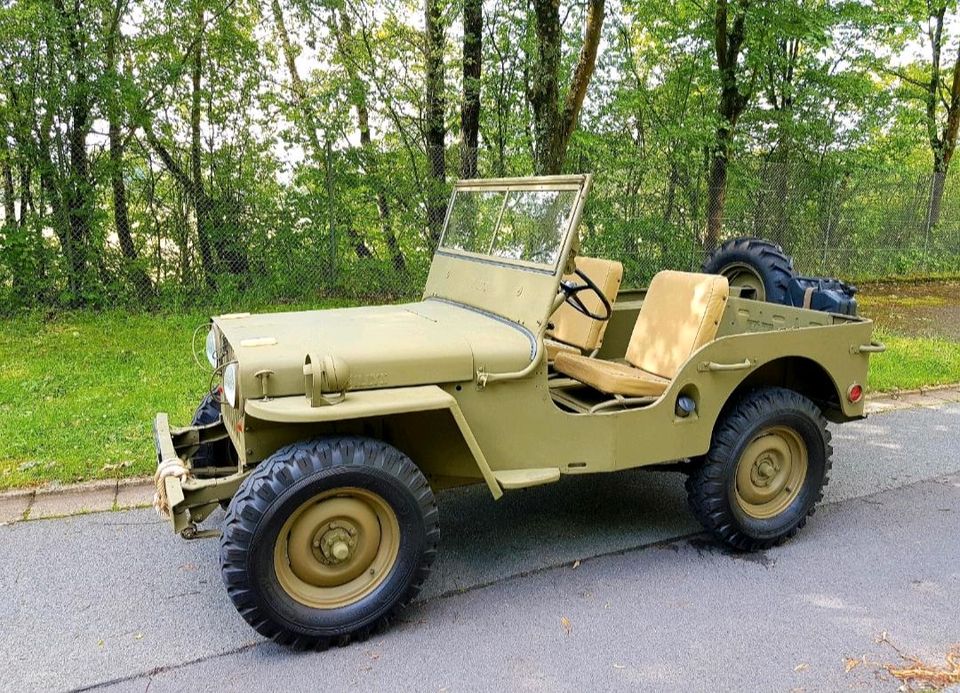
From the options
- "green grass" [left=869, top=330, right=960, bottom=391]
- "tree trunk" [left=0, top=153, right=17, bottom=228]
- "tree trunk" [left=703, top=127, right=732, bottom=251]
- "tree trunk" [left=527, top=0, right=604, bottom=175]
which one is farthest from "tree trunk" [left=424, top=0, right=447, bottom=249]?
"green grass" [left=869, top=330, right=960, bottom=391]

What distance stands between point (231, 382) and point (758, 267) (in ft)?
12.7

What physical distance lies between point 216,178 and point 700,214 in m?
6.83

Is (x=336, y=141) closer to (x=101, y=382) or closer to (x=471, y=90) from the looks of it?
(x=471, y=90)

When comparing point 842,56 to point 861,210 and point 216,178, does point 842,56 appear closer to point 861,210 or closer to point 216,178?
point 861,210

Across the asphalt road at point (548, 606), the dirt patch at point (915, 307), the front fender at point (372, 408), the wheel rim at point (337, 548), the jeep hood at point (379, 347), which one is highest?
the jeep hood at point (379, 347)

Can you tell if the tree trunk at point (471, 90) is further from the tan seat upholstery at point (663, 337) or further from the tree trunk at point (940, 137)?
the tree trunk at point (940, 137)

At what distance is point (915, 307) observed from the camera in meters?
11.4

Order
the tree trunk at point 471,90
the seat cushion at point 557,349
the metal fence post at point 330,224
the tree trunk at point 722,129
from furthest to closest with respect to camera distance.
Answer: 1. the tree trunk at point 722,129
2. the tree trunk at point 471,90
3. the metal fence post at point 330,224
4. the seat cushion at point 557,349

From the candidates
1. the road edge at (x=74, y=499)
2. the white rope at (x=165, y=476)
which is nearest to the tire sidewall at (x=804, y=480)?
the white rope at (x=165, y=476)

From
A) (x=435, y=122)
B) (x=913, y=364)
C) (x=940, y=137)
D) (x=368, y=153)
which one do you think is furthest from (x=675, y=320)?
(x=940, y=137)

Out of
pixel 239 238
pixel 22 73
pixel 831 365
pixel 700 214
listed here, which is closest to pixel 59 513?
pixel 831 365

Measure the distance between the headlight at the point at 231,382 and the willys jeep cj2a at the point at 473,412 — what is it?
0.01m

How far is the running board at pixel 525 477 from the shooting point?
3213mm

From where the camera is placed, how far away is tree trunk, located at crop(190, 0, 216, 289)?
905cm
